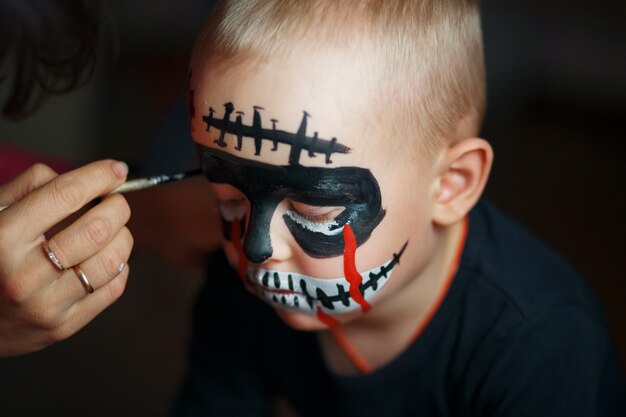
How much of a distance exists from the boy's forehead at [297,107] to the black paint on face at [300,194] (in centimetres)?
1

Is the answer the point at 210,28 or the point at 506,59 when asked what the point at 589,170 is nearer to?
the point at 506,59

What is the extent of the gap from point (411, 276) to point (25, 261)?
0.45m

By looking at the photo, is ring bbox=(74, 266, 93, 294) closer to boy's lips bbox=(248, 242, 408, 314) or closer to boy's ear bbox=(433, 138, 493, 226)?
boy's lips bbox=(248, 242, 408, 314)

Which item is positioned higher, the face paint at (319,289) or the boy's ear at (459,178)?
the boy's ear at (459,178)

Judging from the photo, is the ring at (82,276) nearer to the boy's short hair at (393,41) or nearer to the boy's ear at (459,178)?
the boy's short hair at (393,41)

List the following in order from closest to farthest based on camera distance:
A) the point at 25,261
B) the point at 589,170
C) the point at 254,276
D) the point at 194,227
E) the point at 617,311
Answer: the point at 25,261, the point at 254,276, the point at 194,227, the point at 617,311, the point at 589,170

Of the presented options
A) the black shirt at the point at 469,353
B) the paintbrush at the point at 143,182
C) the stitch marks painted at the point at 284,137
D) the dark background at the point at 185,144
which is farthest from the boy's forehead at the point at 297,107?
the dark background at the point at 185,144

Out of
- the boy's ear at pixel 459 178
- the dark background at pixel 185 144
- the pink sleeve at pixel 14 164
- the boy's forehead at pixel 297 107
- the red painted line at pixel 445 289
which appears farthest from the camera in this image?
the dark background at pixel 185 144

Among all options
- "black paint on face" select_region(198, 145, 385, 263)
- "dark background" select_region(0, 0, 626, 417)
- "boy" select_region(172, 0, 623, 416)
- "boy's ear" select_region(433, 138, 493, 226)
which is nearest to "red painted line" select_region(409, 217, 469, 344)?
"boy" select_region(172, 0, 623, 416)

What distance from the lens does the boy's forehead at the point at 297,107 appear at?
2.58 feet

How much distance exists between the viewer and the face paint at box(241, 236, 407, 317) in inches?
34.8

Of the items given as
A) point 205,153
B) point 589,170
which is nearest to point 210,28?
point 205,153

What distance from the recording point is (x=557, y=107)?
2572mm

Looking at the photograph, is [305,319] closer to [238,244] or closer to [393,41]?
[238,244]
